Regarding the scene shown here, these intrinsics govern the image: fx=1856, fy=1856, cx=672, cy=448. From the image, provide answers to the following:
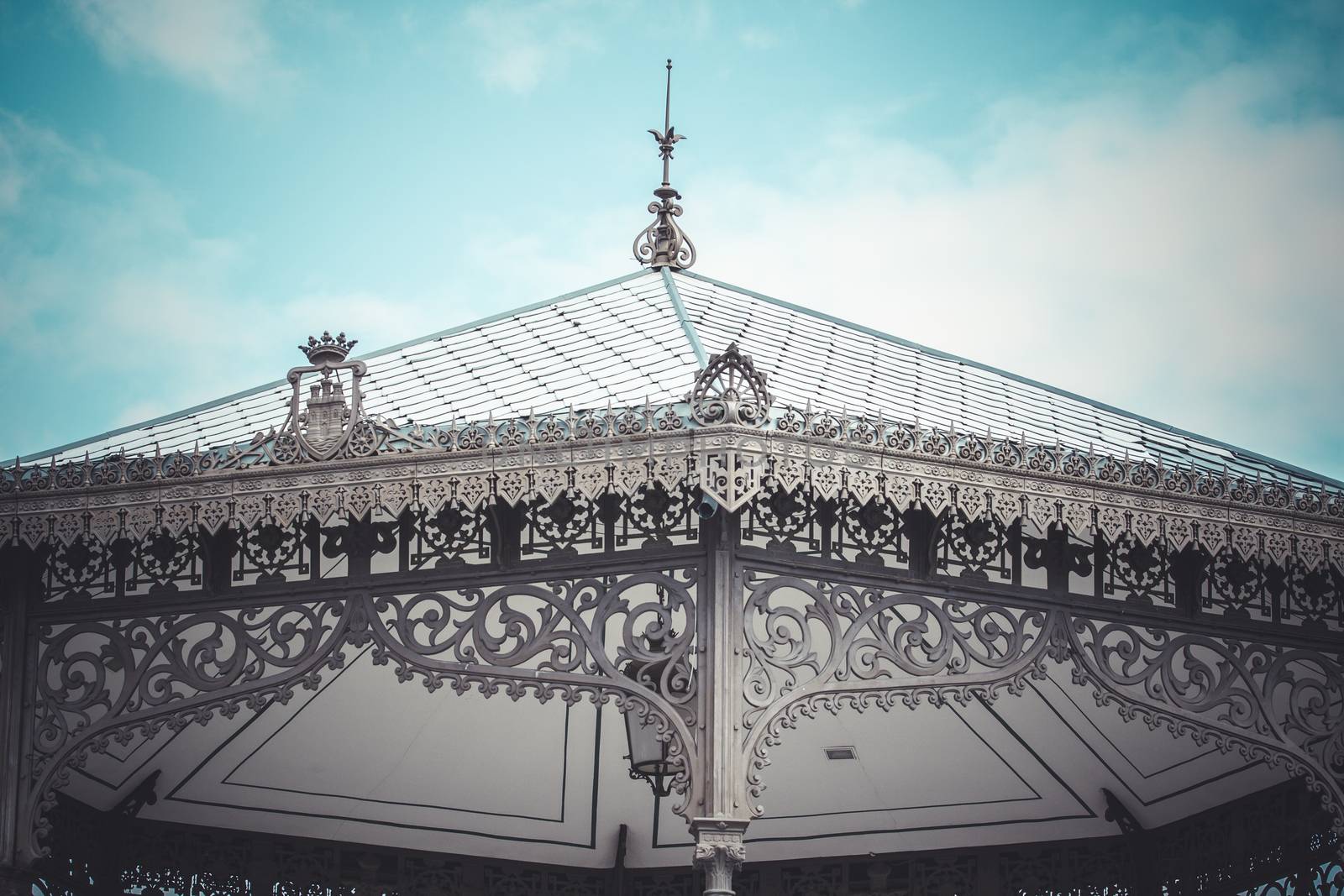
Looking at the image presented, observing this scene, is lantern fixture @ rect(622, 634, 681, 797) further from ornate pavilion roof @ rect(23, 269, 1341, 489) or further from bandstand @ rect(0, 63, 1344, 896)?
ornate pavilion roof @ rect(23, 269, 1341, 489)

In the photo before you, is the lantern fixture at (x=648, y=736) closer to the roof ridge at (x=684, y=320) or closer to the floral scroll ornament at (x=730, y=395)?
the floral scroll ornament at (x=730, y=395)

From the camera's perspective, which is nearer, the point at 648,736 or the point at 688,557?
the point at 688,557

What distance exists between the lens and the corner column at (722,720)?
8328 mm

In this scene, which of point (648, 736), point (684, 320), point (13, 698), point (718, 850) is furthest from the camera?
point (684, 320)

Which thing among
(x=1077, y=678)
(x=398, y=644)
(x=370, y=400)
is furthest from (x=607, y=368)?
(x=1077, y=678)

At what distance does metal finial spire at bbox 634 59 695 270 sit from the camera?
12.8 metres

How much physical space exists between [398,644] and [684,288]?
12.9 ft

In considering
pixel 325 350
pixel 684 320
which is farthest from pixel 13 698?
pixel 684 320

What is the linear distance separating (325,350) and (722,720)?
2797 mm

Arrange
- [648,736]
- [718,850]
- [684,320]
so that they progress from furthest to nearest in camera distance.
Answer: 1. [684,320]
2. [648,736]
3. [718,850]

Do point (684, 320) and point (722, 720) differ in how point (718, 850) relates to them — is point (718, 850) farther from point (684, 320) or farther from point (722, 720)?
point (684, 320)

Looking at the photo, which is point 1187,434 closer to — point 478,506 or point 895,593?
point 895,593

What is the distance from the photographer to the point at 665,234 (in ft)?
41.9

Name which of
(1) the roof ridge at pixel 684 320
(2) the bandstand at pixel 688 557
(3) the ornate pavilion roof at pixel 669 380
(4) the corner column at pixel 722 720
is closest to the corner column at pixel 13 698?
(2) the bandstand at pixel 688 557
